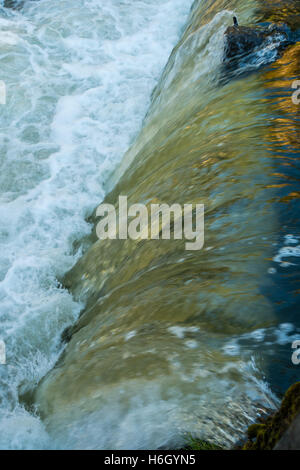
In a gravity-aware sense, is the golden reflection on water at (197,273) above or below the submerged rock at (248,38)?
below

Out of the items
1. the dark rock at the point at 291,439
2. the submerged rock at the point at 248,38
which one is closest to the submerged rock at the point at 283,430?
the dark rock at the point at 291,439

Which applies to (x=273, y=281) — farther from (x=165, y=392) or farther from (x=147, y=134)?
(x=147, y=134)

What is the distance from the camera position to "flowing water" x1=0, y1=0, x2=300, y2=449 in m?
2.28

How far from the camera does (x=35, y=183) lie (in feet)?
22.9

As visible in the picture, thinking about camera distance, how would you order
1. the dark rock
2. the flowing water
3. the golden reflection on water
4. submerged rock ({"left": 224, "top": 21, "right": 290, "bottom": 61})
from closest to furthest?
the dark rock
the flowing water
the golden reflection on water
submerged rock ({"left": 224, "top": 21, "right": 290, "bottom": 61})

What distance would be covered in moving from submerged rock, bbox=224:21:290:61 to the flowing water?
215 millimetres

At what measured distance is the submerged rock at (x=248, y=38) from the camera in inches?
222

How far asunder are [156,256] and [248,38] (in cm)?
379

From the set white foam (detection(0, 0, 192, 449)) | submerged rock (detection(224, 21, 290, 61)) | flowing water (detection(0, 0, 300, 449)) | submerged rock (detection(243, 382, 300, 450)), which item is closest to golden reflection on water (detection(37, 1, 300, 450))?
flowing water (detection(0, 0, 300, 449))

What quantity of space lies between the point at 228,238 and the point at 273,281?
599mm

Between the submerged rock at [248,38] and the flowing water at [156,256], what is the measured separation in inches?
8.5

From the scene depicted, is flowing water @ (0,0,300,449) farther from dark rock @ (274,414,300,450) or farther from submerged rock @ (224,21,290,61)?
dark rock @ (274,414,300,450)

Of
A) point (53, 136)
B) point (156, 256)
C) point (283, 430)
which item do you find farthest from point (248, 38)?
point (283, 430)

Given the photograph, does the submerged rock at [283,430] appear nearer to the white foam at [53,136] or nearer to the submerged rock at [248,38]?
the white foam at [53,136]
